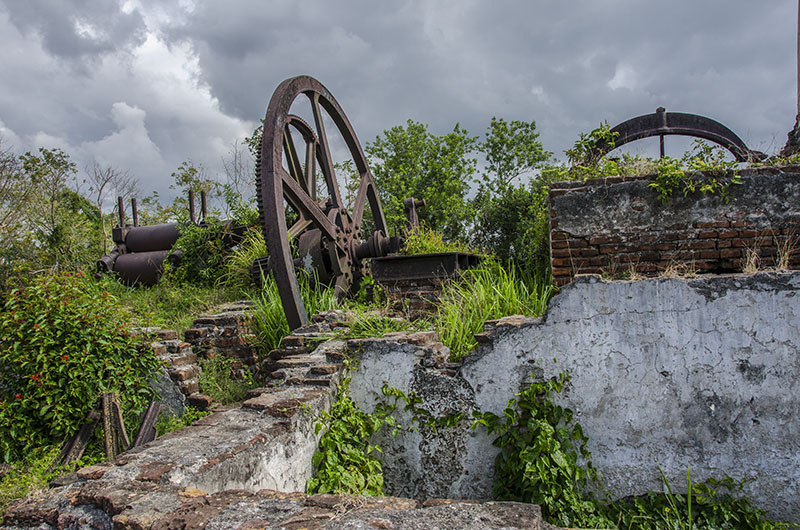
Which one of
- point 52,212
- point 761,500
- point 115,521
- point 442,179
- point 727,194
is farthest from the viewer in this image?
point 52,212

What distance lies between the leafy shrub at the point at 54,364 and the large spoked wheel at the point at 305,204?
59.6 inches

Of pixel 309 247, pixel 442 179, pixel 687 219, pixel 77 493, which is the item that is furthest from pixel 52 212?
pixel 687 219

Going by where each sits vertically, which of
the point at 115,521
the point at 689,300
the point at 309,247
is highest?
the point at 309,247

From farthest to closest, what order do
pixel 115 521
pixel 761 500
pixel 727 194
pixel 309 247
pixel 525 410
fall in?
pixel 309 247 → pixel 727 194 → pixel 525 410 → pixel 761 500 → pixel 115 521

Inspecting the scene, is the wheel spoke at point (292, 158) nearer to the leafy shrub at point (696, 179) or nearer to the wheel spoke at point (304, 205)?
the wheel spoke at point (304, 205)

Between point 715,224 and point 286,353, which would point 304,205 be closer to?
point 286,353

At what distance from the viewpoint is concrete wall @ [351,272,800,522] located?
327 cm

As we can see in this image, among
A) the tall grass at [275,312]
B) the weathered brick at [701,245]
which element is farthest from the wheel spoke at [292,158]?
the weathered brick at [701,245]

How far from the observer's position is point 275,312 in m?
5.46

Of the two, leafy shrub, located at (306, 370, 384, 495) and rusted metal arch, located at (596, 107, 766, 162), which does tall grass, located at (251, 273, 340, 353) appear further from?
rusted metal arch, located at (596, 107, 766, 162)

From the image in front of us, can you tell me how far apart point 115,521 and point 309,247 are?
4.27 metres

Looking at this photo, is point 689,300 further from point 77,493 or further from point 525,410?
point 77,493

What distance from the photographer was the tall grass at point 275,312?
5.37 m

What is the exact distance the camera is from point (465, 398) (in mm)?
3672
